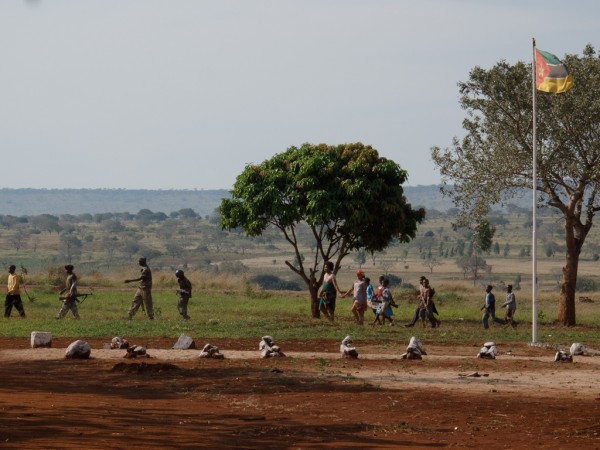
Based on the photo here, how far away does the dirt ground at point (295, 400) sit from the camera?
1384 centimetres

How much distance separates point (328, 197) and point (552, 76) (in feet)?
33.0

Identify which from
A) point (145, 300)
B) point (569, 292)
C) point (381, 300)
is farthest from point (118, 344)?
point (569, 292)

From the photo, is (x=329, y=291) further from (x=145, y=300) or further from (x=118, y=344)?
(x=118, y=344)

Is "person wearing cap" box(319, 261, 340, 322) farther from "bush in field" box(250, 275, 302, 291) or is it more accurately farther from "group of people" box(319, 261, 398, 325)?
"bush in field" box(250, 275, 302, 291)

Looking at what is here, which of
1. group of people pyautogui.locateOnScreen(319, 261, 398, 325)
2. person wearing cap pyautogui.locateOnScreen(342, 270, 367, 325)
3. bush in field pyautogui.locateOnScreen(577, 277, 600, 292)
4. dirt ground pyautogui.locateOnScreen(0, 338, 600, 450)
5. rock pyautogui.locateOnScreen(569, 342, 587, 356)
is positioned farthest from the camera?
bush in field pyautogui.locateOnScreen(577, 277, 600, 292)

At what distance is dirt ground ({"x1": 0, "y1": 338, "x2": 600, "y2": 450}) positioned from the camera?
13.8 m

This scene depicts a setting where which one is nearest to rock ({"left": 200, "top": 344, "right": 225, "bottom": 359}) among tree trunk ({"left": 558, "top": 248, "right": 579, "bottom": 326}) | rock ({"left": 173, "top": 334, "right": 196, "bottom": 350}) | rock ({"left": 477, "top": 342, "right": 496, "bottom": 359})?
rock ({"left": 173, "top": 334, "right": 196, "bottom": 350})

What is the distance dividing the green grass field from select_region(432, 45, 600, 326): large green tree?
3573mm

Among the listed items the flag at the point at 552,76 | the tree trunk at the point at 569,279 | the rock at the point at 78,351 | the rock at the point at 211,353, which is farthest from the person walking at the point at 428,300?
the rock at the point at 78,351

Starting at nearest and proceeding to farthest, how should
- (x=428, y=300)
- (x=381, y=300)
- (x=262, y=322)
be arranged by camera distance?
(x=262, y=322) → (x=428, y=300) → (x=381, y=300)

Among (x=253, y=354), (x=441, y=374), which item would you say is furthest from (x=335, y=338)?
(x=441, y=374)

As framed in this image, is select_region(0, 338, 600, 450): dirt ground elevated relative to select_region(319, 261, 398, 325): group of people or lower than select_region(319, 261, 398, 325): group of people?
lower

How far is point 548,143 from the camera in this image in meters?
37.2

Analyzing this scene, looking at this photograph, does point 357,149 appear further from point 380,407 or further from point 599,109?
point 380,407
